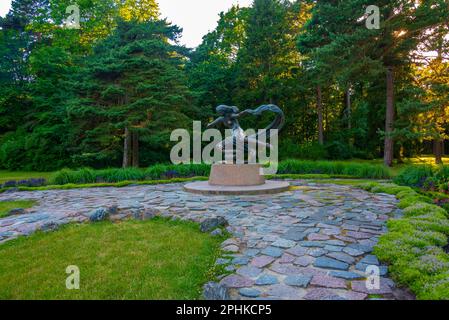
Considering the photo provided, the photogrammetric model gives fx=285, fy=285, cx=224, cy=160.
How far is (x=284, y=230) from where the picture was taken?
457 cm

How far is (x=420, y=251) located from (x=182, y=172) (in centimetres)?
1039

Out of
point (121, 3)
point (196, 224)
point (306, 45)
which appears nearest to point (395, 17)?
point (306, 45)

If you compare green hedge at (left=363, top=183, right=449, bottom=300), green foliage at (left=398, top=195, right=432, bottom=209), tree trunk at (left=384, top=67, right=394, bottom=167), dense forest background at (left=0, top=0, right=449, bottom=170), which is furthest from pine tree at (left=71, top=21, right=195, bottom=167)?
green hedge at (left=363, top=183, right=449, bottom=300)

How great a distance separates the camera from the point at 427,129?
49.6 ft

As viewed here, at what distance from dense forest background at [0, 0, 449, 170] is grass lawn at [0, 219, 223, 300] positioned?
11.7 meters

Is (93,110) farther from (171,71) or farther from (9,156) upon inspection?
(9,156)

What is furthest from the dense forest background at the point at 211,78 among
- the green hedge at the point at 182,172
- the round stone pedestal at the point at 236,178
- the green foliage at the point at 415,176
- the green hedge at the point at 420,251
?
the green hedge at the point at 420,251

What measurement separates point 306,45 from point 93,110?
13.6m

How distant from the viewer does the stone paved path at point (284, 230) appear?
281 centimetres

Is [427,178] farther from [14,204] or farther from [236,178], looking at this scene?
[14,204]

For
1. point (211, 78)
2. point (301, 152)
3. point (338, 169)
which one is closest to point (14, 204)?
point (338, 169)

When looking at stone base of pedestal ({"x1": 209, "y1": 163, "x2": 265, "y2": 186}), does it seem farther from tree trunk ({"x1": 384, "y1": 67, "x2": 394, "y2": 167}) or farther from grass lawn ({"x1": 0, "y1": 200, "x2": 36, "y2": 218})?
tree trunk ({"x1": 384, "y1": 67, "x2": 394, "y2": 167})

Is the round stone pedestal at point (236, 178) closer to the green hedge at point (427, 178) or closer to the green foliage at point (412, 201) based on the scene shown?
the green foliage at point (412, 201)

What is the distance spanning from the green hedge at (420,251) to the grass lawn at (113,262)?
1.99 metres
